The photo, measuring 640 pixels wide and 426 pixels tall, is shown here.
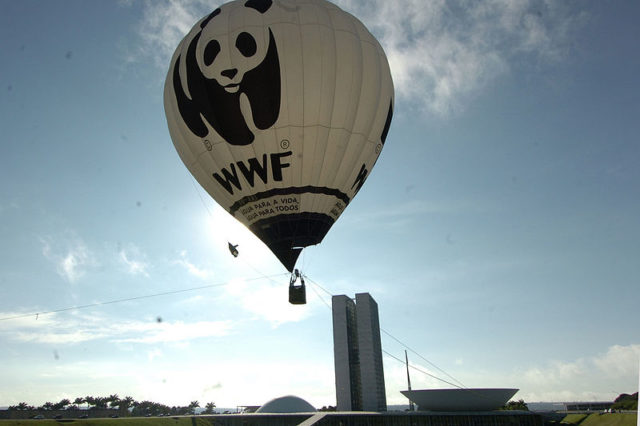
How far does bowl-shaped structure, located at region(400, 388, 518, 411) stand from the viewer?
56.0 metres

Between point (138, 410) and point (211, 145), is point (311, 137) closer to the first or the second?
point (211, 145)

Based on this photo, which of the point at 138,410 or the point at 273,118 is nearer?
the point at 273,118

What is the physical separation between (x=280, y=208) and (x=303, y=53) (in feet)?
22.4

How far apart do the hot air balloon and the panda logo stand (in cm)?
4

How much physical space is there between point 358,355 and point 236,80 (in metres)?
87.3

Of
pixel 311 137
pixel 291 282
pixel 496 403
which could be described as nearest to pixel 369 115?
pixel 311 137

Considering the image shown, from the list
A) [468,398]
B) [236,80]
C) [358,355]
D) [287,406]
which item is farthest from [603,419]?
[236,80]

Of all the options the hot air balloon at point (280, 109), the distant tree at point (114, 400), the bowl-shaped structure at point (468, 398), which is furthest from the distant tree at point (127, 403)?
the hot air balloon at point (280, 109)

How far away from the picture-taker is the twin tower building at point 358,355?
89062mm

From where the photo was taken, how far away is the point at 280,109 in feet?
58.9

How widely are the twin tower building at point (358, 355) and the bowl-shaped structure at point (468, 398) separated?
106 ft

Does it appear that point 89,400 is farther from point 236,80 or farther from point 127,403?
point 236,80

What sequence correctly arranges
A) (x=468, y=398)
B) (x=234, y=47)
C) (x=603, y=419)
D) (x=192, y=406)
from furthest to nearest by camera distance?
(x=192, y=406) < (x=603, y=419) < (x=468, y=398) < (x=234, y=47)

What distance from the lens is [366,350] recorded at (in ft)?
304
